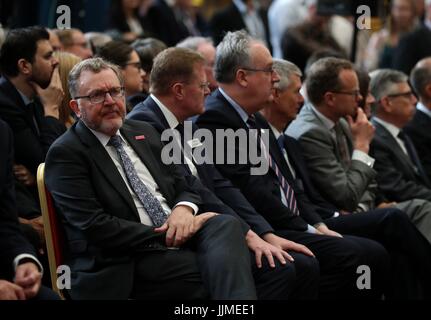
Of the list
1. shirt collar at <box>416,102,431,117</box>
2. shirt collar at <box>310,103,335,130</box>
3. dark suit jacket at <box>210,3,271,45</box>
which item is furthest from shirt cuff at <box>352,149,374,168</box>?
dark suit jacket at <box>210,3,271,45</box>

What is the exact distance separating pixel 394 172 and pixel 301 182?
847 mm

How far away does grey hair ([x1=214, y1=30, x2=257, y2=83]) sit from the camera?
4.70 meters

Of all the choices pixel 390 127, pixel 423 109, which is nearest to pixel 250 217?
pixel 390 127

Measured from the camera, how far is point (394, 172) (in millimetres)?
5465

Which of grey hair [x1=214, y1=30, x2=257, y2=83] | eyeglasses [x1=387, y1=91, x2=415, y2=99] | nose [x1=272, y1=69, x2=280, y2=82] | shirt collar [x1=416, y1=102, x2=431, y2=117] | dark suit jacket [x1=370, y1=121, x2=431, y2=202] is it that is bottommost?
dark suit jacket [x1=370, y1=121, x2=431, y2=202]

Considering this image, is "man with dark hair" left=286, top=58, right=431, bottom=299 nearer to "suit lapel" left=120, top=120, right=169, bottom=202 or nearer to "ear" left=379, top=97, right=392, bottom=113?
"ear" left=379, top=97, right=392, bottom=113

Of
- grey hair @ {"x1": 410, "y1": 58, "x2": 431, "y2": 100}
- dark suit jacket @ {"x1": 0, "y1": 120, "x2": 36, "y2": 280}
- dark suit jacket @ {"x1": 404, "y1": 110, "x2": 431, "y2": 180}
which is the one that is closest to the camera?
dark suit jacket @ {"x1": 0, "y1": 120, "x2": 36, "y2": 280}

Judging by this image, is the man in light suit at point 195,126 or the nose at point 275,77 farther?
the nose at point 275,77

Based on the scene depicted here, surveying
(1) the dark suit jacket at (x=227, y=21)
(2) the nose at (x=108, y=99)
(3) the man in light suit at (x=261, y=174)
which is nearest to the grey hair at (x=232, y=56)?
(3) the man in light suit at (x=261, y=174)

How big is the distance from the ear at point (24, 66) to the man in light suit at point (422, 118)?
270 centimetres

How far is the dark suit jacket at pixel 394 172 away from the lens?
543 centimetres

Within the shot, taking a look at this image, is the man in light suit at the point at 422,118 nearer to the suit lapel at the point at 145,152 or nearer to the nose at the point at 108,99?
the suit lapel at the point at 145,152

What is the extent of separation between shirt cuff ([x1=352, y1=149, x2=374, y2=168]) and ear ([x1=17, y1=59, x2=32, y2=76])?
189 cm

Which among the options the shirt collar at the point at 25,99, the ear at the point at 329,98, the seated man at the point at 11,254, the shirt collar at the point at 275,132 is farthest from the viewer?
the ear at the point at 329,98
